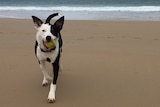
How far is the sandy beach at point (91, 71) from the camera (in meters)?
3.73

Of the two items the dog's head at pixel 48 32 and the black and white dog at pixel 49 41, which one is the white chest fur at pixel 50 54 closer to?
the black and white dog at pixel 49 41

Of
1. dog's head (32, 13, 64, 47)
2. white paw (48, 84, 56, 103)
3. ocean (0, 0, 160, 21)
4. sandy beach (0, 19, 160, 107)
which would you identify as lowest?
ocean (0, 0, 160, 21)

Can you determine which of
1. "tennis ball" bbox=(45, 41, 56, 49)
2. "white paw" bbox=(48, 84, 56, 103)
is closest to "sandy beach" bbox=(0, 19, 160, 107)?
"white paw" bbox=(48, 84, 56, 103)

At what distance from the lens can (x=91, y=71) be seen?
477cm

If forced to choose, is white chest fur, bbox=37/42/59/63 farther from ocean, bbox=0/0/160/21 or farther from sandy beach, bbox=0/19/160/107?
ocean, bbox=0/0/160/21

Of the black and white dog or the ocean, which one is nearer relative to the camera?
the black and white dog

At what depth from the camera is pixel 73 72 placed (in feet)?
15.6

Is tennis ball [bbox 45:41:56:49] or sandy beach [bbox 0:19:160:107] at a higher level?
tennis ball [bbox 45:41:56:49]

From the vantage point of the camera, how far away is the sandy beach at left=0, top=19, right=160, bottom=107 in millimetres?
3732

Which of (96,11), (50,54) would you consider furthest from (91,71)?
(96,11)

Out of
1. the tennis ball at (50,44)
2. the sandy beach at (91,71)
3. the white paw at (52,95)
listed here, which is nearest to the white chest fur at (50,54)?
the tennis ball at (50,44)

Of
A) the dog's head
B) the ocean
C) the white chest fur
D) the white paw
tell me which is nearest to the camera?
the dog's head

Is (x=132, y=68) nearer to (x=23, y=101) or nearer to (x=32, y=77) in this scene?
(x=32, y=77)
